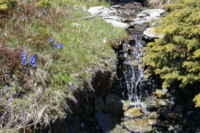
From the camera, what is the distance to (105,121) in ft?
12.8

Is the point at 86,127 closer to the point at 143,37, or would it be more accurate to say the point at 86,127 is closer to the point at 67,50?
the point at 67,50

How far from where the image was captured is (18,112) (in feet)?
7.00

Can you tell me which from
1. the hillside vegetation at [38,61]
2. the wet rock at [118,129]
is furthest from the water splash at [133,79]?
the hillside vegetation at [38,61]

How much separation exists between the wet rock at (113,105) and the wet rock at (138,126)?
1.09 ft

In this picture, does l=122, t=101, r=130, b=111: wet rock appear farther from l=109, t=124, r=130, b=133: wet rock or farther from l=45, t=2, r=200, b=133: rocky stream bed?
l=109, t=124, r=130, b=133: wet rock

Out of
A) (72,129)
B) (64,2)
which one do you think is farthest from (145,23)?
(72,129)

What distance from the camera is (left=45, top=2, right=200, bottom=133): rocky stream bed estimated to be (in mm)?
3502

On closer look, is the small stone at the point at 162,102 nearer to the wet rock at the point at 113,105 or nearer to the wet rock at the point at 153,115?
the wet rock at the point at 153,115

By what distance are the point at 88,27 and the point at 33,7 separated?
1.40 meters

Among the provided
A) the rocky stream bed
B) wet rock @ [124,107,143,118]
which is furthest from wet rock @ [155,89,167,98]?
wet rock @ [124,107,143,118]

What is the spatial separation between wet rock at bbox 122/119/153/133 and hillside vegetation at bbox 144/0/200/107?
1.30m

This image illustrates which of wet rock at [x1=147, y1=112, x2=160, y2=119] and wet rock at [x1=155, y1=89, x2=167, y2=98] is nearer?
wet rock at [x1=147, y1=112, x2=160, y2=119]

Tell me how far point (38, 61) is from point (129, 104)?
2.87m

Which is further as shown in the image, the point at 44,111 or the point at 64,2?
the point at 64,2
